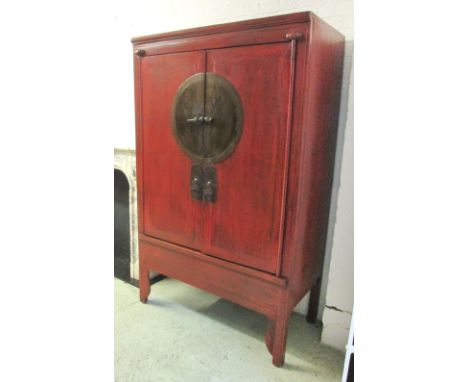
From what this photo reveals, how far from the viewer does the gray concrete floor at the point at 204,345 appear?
172cm

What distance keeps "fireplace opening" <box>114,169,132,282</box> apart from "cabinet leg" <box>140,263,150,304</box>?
526 millimetres

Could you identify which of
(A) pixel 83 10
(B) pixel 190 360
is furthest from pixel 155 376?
(A) pixel 83 10

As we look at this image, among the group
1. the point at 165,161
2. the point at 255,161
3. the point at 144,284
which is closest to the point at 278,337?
the point at 255,161

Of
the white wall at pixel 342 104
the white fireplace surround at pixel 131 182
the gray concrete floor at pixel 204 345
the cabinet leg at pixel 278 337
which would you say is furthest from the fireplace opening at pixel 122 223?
the cabinet leg at pixel 278 337

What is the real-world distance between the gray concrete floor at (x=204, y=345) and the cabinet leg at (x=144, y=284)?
48mm

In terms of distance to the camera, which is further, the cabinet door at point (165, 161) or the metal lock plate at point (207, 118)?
the cabinet door at point (165, 161)

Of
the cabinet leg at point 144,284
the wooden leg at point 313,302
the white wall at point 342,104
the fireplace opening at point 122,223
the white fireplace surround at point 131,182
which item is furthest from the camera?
the fireplace opening at point 122,223

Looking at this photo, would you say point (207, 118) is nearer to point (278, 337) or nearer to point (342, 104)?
point (342, 104)

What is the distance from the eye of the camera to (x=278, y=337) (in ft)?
5.72

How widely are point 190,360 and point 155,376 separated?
0.20 m

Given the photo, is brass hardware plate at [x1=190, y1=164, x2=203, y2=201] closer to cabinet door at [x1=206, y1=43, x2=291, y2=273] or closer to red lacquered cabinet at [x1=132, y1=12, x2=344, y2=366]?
red lacquered cabinet at [x1=132, y1=12, x2=344, y2=366]

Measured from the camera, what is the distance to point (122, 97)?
2801mm

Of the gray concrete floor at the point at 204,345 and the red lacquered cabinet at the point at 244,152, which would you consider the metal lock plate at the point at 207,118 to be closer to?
the red lacquered cabinet at the point at 244,152
